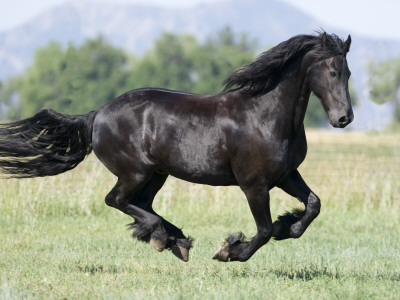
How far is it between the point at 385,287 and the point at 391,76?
32.4 ft

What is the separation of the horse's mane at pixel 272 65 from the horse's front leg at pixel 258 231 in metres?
0.88

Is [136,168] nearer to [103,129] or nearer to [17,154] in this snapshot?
[103,129]

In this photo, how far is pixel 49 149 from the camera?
7.05 m

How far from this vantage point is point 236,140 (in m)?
5.97

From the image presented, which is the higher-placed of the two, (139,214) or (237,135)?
(237,135)

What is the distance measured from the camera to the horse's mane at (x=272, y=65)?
6008 mm

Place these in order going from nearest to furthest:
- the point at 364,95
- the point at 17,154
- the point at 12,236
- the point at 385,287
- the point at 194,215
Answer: the point at 385,287, the point at 17,154, the point at 12,236, the point at 194,215, the point at 364,95

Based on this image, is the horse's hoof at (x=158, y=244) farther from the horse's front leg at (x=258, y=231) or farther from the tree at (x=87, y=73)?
the tree at (x=87, y=73)

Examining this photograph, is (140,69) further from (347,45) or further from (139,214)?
(347,45)

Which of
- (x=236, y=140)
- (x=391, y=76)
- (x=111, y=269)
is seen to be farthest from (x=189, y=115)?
(x=391, y=76)

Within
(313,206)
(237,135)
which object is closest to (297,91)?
(237,135)

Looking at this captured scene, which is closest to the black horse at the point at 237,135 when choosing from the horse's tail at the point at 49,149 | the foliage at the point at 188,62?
the horse's tail at the point at 49,149

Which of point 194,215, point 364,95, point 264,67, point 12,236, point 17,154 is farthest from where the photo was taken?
point 364,95

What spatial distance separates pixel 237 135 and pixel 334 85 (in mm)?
918
